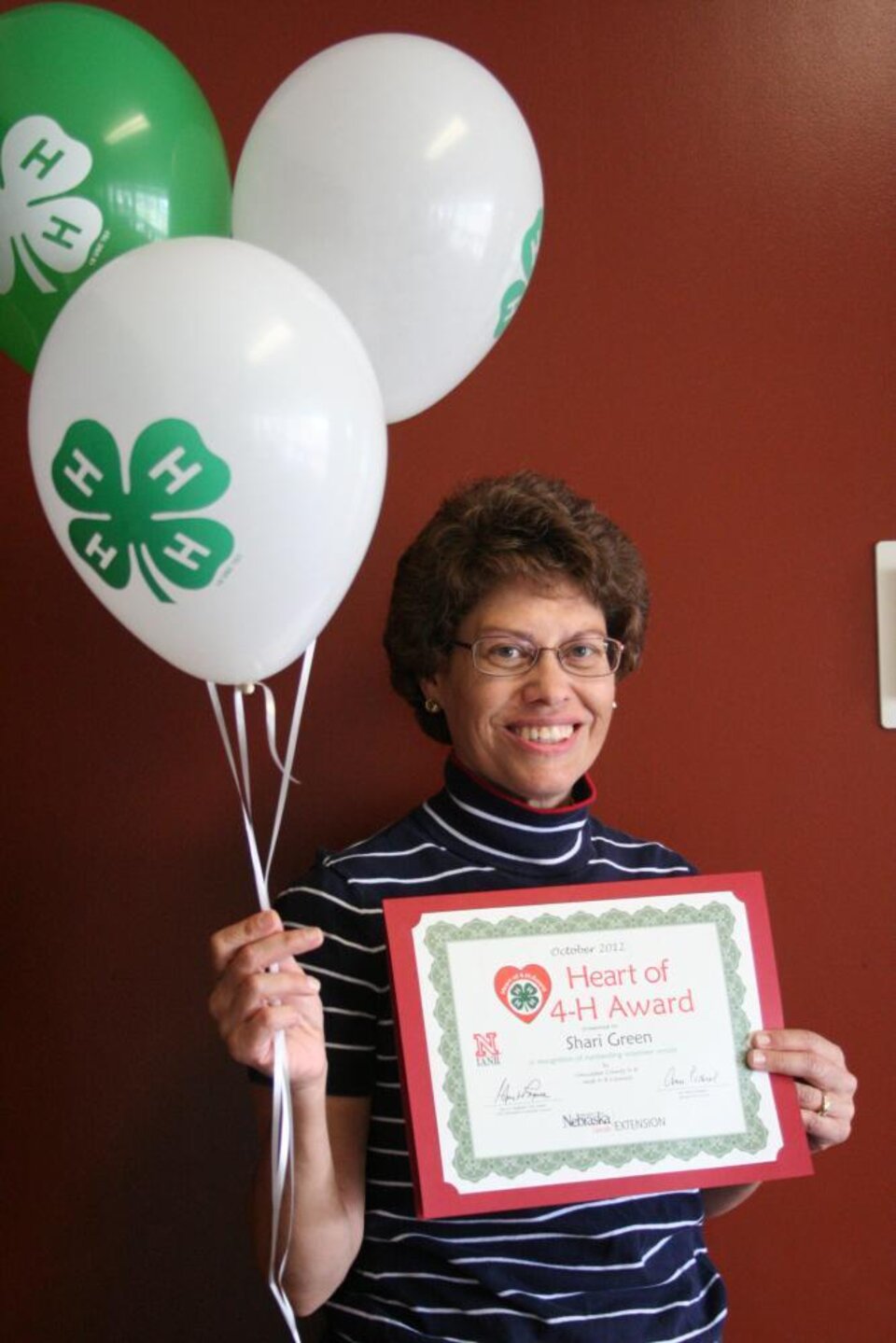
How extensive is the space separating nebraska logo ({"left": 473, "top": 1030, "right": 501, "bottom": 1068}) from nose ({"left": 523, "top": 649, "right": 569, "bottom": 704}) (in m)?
0.35

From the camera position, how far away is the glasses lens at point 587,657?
4.69ft

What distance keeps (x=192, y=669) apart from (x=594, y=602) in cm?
49

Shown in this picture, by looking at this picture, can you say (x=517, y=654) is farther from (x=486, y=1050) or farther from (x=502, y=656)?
(x=486, y=1050)

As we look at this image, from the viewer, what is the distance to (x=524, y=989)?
1.28 meters

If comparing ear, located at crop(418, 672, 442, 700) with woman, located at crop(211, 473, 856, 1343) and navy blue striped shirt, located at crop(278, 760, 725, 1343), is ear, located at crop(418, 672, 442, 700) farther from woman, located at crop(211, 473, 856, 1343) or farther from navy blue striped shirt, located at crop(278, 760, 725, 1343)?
navy blue striped shirt, located at crop(278, 760, 725, 1343)

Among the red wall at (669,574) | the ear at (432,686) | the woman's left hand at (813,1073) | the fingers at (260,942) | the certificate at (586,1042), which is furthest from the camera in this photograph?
the red wall at (669,574)

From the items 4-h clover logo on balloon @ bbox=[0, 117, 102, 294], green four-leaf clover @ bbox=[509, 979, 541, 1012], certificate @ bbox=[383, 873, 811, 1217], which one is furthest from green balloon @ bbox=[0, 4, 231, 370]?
green four-leaf clover @ bbox=[509, 979, 541, 1012]

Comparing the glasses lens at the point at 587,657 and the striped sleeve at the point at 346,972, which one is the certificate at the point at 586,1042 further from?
the glasses lens at the point at 587,657

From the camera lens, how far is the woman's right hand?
111 cm

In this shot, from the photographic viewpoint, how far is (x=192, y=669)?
3.78 ft

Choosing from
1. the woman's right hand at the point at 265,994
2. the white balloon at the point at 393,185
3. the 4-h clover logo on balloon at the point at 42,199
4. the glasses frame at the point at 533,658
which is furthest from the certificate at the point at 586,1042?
the 4-h clover logo on balloon at the point at 42,199

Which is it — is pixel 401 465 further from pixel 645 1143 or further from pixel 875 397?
pixel 645 1143

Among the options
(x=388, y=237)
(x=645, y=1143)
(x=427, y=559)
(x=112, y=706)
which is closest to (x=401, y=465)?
(x=427, y=559)
